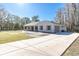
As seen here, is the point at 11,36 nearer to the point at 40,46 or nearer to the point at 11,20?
the point at 11,20

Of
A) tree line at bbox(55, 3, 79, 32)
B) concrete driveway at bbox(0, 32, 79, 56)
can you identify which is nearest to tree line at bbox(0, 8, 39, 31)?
concrete driveway at bbox(0, 32, 79, 56)

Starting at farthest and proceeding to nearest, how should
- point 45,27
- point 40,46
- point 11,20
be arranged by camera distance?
1. point 45,27
2. point 11,20
3. point 40,46

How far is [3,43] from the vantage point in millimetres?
3809

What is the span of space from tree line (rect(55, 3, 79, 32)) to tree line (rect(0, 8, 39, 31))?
2.20ft

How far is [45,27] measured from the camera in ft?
15.1

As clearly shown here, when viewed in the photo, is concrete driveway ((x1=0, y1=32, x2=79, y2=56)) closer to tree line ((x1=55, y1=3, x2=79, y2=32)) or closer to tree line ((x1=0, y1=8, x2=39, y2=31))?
tree line ((x1=55, y1=3, x2=79, y2=32))

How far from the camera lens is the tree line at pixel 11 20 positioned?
378 centimetres

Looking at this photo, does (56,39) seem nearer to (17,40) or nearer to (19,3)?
(17,40)

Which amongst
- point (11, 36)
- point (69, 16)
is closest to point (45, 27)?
point (69, 16)

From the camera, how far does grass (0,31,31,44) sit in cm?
390

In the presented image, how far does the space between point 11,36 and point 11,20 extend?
432mm

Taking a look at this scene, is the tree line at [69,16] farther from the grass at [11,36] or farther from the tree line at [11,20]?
the grass at [11,36]

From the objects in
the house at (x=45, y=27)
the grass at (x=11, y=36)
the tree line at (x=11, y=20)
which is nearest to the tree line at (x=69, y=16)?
the house at (x=45, y=27)

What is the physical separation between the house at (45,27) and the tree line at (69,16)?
183mm
